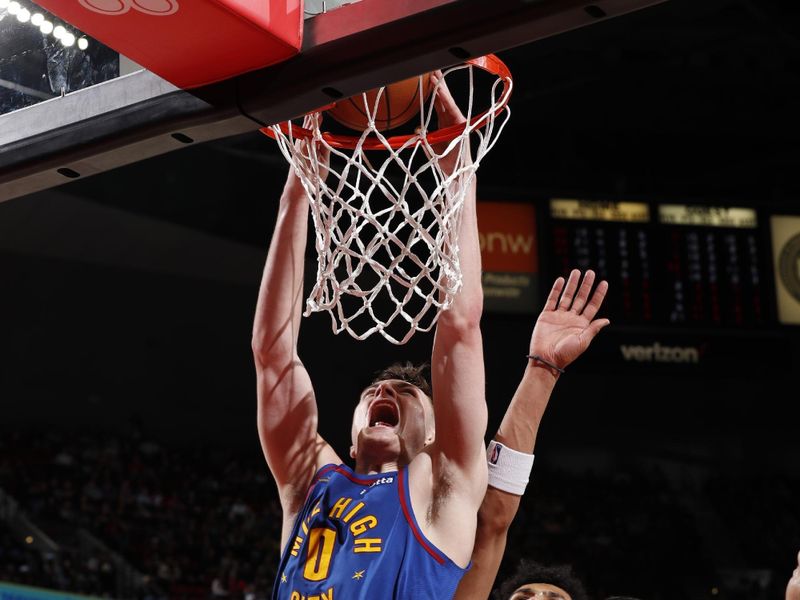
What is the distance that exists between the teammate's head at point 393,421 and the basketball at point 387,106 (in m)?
0.69

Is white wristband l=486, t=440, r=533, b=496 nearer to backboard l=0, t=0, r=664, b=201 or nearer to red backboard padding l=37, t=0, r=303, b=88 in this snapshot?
backboard l=0, t=0, r=664, b=201

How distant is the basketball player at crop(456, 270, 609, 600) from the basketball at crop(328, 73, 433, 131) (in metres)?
0.68

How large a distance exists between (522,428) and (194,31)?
4.78 ft

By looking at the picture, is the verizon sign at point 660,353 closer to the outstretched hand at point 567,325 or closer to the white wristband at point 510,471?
the outstretched hand at point 567,325

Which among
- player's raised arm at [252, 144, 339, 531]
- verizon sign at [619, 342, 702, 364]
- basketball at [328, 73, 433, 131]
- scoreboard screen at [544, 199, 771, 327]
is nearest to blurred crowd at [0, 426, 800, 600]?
verizon sign at [619, 342, 702, 364]

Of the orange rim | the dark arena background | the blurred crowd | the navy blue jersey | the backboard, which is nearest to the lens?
the backboard

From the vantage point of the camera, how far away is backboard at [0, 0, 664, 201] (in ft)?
6.72

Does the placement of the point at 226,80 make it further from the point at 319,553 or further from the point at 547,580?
the point at 547,580

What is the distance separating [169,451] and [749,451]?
6.94 meters

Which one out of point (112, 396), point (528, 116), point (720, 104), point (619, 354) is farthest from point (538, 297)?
point (112, 396)

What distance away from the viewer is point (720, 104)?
11.3m

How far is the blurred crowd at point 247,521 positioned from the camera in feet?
32.5

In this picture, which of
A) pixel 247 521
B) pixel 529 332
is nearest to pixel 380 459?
pixel 247 521

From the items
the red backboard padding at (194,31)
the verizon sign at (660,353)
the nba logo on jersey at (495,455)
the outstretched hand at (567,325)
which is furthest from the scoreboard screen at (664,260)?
the red backboard padding at (194,31)
